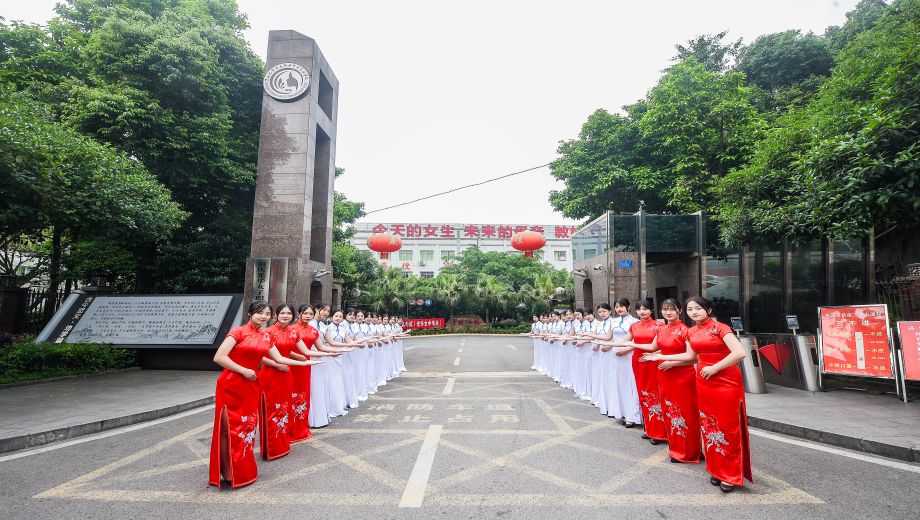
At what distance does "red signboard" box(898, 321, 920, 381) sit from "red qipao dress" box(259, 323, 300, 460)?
29.3 feet

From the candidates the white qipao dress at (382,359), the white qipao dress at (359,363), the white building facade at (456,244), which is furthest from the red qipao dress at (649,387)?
the white building facade at (456,244)

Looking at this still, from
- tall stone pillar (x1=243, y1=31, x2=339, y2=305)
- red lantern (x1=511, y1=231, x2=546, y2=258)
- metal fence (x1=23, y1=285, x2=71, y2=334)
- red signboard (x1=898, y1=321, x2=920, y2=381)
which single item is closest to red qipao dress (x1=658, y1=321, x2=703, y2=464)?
red signboard (x1=898, y1=321, x2=920, y2=381)

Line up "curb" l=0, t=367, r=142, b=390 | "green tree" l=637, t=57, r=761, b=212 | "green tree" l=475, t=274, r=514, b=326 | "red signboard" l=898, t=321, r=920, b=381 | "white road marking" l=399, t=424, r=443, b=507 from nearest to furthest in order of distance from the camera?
"white road marking" l=399, t=424, r=443, b=507
"red signboard" l=898, t=321, r=920, b=381
"curb" l=0, t=367, r=142, b=390
"green tree" l=637, t=57, r=761, b=212
"green tree" l=475, t=274, r=514, b=326

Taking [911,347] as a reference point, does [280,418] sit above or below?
below

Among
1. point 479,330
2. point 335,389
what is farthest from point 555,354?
point 479,330

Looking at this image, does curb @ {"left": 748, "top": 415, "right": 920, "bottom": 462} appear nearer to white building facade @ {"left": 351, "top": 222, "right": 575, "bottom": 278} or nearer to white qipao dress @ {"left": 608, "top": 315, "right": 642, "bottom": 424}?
white qipao dress @ {"left": 608, "top": 315, "right": 642, "bottom": 424}

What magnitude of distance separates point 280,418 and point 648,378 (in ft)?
13.6

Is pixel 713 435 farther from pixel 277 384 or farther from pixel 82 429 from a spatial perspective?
pixel 82 429

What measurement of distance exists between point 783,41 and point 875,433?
76.5ft

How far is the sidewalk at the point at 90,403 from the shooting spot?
5.35m

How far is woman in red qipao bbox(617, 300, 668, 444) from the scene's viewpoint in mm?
5195

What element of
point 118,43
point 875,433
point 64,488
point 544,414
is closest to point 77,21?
point 118,43

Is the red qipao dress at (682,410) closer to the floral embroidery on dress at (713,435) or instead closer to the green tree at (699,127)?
the floral embroidery on dress at (713,435)

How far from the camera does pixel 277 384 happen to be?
16.0ft
